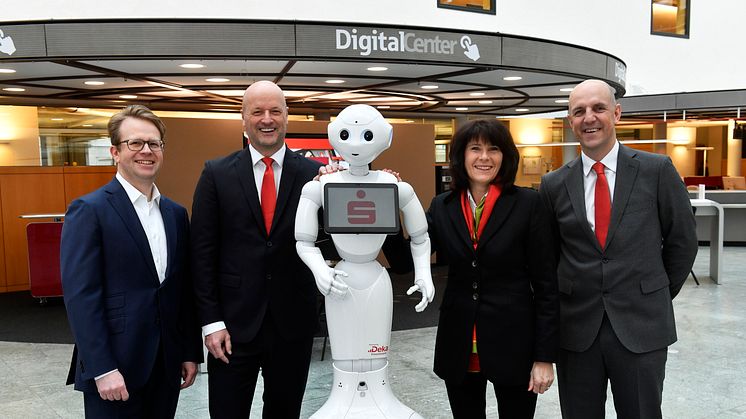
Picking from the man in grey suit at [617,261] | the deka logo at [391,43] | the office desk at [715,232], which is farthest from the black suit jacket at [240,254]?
the office desk at [715,232]

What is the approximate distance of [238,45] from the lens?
5000mm

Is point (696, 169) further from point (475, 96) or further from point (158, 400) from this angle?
point (158, 400)

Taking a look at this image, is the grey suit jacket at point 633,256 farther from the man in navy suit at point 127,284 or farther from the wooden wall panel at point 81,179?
the wooden wall panel at point 81,179

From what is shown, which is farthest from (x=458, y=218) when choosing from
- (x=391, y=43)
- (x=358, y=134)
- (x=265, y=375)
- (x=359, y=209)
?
(x=391, y=43)

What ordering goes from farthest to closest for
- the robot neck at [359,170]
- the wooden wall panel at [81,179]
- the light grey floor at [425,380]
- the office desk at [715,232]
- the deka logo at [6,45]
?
1. the wooden wall panel at [81,179]
2. the office desk at [715,232]
3. the deka logo at [6,45]
4. the light grey floor at [425,380]
5. the robot neck at [359,170]

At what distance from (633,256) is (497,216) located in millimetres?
614

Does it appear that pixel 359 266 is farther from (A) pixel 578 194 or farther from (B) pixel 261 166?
(A) pixel 578 194

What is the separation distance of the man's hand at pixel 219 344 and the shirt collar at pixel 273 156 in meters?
0.74

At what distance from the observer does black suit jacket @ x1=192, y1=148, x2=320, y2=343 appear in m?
2.49

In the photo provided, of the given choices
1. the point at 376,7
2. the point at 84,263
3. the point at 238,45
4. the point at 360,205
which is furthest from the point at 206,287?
the point at 376,7

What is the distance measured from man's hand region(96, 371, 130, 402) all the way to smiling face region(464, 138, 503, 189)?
1541 millimetres

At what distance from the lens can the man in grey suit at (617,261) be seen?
2.46 metres

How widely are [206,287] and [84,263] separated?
0.48m

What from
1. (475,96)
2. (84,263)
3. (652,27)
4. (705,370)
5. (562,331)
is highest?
(652,27)
